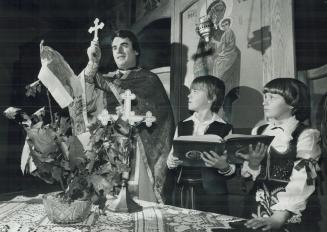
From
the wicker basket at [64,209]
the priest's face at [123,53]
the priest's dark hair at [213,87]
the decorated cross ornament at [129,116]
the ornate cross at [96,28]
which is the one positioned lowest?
the wicker basket at [64,209]

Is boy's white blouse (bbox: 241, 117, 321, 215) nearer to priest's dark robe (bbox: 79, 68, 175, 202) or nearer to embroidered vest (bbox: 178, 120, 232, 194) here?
embroidered vest (bbox: 178, 120, 232, 194)

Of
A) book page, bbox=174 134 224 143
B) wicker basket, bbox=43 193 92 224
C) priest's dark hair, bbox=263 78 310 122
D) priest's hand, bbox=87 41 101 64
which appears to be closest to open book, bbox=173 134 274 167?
book page, bbox=174 134 224 143

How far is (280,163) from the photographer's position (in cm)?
147

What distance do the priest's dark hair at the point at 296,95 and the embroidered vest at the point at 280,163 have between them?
2.1 inches

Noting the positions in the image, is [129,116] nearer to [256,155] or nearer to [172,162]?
[172,162]

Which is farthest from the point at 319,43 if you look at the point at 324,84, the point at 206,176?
the point at 206,176

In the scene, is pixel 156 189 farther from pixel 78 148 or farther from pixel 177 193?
pixel 78 148

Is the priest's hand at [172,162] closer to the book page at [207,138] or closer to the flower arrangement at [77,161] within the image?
the book page at [207,138]

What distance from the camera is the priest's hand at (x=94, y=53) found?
1829 millimetres

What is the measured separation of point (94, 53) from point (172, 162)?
68 cm

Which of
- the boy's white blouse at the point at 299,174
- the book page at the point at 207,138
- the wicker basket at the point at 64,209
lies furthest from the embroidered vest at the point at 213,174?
the wicker basket at the point at 64,209

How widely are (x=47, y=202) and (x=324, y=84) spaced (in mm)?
1242

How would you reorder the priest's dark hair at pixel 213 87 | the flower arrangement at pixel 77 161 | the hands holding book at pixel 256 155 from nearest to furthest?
the flower arrangement at pixel 77 161 → the hands holding book at pixel 256 155 → the priest's dark hair at pixel 213 87

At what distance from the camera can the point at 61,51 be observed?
1859 millimetres
